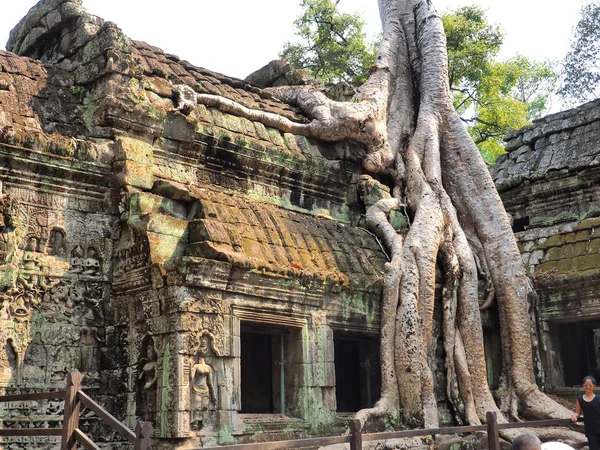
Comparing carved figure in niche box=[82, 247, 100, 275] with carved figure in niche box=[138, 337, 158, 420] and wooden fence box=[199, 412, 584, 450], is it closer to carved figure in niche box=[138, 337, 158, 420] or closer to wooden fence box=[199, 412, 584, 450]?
carved figure in niche box=[138, 337, 158, 420]

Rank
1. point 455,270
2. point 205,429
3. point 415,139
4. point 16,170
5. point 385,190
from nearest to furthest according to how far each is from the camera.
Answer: point 205,429 < point 16,170 < point 455,270 < point 385,190 < point 415,139

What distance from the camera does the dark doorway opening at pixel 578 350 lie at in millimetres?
9445

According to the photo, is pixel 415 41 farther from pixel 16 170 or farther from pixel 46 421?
pixel 46 421

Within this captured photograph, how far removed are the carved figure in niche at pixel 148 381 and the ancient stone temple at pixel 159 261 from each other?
0.02m

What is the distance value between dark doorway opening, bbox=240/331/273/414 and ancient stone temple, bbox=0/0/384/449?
15mm

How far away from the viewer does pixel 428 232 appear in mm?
8297

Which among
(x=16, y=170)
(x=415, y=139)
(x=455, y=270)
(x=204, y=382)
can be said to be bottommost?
(x=204, y=382)

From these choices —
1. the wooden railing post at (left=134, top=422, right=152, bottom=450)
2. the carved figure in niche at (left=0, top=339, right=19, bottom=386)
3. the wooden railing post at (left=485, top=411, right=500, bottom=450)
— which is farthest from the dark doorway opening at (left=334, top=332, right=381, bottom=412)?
the wooden railing post at (left=134, top=422, right=152, bottom=450)

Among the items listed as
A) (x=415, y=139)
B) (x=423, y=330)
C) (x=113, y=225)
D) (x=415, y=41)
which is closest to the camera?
(x=113, y=225)

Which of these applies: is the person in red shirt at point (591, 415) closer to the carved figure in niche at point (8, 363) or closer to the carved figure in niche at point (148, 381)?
the carved figure in niche at point (148, 381)

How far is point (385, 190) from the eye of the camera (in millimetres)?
8914

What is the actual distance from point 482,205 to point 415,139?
3.97 feet

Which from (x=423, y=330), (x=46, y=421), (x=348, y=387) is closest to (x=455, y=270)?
(x=423, y=330)

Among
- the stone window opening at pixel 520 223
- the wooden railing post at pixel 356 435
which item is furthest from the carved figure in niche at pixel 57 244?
the stone window opening at pixel 520 223
